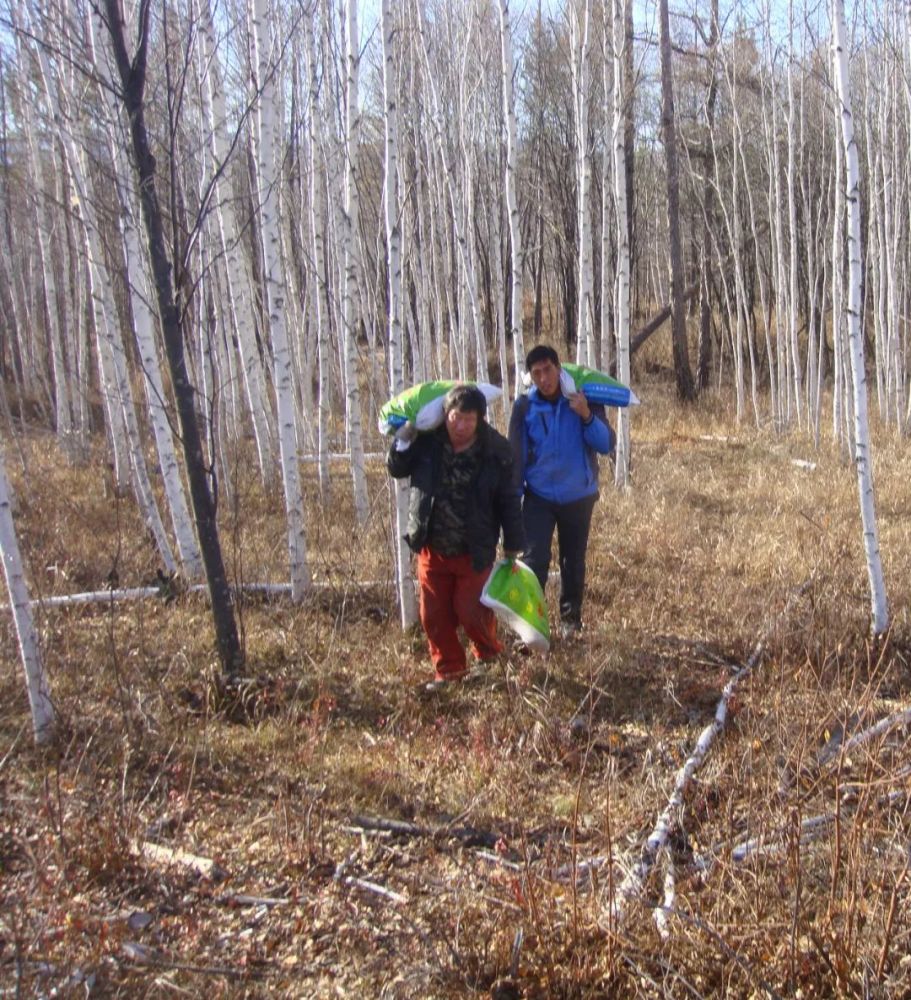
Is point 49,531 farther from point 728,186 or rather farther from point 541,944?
point 728,186

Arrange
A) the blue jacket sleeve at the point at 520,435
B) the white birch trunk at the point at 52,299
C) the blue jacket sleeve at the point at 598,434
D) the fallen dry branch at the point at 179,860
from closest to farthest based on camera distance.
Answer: the fallen dry branch at the point at 179,860 → the blue jacket sleeve at the point at 598,434 → the blue jacket sleeve at the point at 520,435 → the white birch trunk at the point at 52,299

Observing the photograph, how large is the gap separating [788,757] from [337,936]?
1458 mm

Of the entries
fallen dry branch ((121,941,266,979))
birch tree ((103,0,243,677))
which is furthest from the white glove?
fallen dry branch ((121,941,266,979))

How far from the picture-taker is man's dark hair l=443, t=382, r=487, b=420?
12.9 ft

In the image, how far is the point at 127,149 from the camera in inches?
135


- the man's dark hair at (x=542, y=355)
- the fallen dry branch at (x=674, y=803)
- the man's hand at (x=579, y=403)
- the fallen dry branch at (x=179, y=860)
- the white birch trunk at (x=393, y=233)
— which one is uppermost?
the white birch trunk at (x=393, y=233)

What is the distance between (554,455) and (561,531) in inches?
16.9

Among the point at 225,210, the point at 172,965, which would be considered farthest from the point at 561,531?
the point at 225,210

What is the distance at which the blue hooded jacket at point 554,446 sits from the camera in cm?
457

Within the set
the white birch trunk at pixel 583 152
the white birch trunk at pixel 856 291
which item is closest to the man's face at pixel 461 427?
the white birch trunk at pixel 856 291

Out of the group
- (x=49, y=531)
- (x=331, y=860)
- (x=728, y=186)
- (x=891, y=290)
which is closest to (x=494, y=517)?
(x=331, y=860)

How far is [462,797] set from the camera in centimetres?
337

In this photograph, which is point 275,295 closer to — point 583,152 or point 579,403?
point 579,403

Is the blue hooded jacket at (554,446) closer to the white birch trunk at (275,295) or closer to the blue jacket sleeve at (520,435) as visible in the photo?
the blue jacket sleeve at (520,435)
